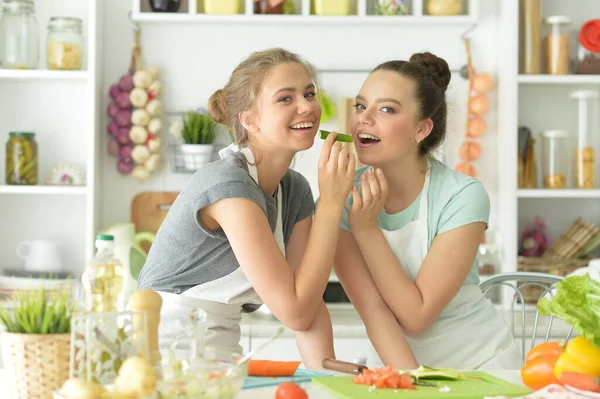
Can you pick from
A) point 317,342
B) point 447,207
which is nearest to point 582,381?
point 317,342

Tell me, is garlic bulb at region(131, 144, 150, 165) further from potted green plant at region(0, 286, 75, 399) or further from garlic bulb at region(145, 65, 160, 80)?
potted green plant at region(0, 286, 75, 399)

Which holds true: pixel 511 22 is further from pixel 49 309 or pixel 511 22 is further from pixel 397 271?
pixel 49 309

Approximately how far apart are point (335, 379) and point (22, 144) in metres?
2.19

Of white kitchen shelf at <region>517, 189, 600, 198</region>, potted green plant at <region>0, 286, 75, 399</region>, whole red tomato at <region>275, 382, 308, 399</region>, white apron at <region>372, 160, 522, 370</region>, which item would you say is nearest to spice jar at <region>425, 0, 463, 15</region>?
white kitchen shelf at <region>517, 189, 600, 198</region>

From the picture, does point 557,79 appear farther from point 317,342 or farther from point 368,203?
point 317,342

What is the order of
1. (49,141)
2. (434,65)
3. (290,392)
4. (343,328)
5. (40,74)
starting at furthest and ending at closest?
1. (49,141)
2. (40,74)
3. (343,328)
4. (434,65)
5. (290,392)

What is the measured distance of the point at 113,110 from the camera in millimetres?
3383

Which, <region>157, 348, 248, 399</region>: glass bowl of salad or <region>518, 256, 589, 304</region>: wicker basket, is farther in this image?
<region>518, 256, 589, 304</region>: wicker basket

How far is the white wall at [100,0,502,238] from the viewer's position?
346 cm

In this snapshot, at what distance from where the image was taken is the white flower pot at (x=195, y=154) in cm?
334

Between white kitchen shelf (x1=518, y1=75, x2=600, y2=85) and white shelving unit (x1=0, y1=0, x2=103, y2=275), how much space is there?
64.1 inches

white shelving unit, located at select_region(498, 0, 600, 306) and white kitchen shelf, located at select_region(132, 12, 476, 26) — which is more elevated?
white kitchen shelf, located at select_region(132, 12, 476, 26)

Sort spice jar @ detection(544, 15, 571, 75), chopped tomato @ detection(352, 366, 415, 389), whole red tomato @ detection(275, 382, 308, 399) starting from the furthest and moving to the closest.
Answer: spice jar @ detection(544, 15, 571, 75)
chopped tomato @ detection(352, 366, 415, 389)
whole red tomato @ detection(275, 382, 308, 399)

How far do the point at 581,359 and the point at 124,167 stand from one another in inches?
93.5
